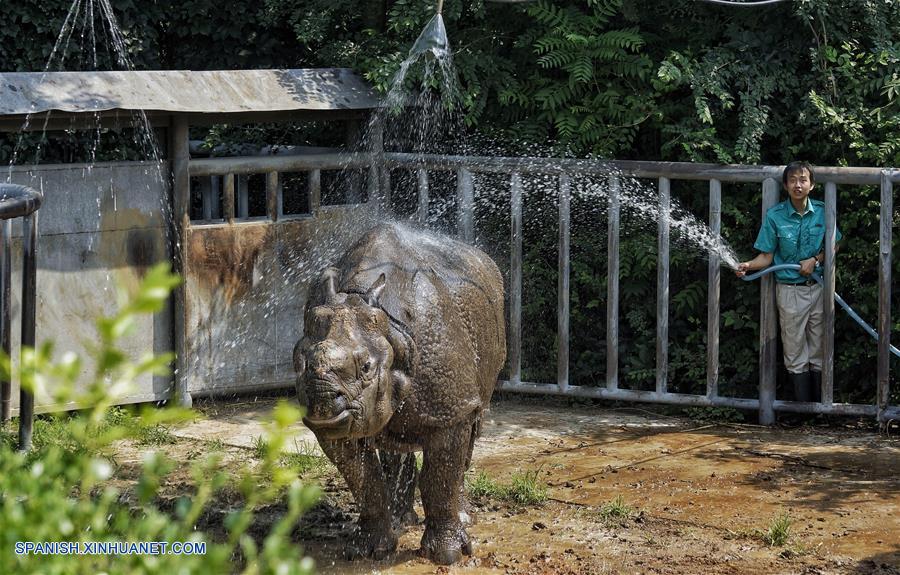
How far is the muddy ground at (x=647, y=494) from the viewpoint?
627cm

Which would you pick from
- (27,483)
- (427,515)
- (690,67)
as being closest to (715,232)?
(690,67)

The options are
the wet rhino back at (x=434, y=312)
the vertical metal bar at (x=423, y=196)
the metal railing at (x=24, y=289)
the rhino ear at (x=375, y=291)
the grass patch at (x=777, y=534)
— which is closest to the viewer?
the rhino ear at (x=375, y=291)

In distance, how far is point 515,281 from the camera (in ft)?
30.0

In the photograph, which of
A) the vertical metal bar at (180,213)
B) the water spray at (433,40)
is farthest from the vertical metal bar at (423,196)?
the vertical metal bar at (180,213)

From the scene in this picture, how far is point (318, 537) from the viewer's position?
6.64 m

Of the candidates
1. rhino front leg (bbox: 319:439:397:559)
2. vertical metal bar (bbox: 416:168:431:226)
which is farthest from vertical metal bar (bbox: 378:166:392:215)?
Answer: rhino front leg (bbox: 319:439:397:559)

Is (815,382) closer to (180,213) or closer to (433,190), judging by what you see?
(433,190)

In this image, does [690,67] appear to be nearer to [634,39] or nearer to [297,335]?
[634,39]

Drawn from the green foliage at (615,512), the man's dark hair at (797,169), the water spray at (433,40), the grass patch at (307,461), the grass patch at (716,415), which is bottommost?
the green foliage at (615,512)

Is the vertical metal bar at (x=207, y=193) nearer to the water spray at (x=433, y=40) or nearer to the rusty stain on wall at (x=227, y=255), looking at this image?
the rusty stain on wall at (x=227, y=255)

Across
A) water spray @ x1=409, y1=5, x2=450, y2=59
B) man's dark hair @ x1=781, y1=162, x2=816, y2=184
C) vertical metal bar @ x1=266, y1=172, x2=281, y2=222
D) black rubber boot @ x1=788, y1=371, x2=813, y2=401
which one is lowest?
black rubber boot @ x1=788, y1=371, x2=813, y2=401

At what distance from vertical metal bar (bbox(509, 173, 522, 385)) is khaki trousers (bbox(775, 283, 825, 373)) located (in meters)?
1.66

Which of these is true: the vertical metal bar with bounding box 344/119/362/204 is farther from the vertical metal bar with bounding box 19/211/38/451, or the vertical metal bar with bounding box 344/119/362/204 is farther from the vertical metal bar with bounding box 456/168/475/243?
the vertical metal bar with bounding box 19/211/38/451

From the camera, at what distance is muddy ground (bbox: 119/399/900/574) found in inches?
247
